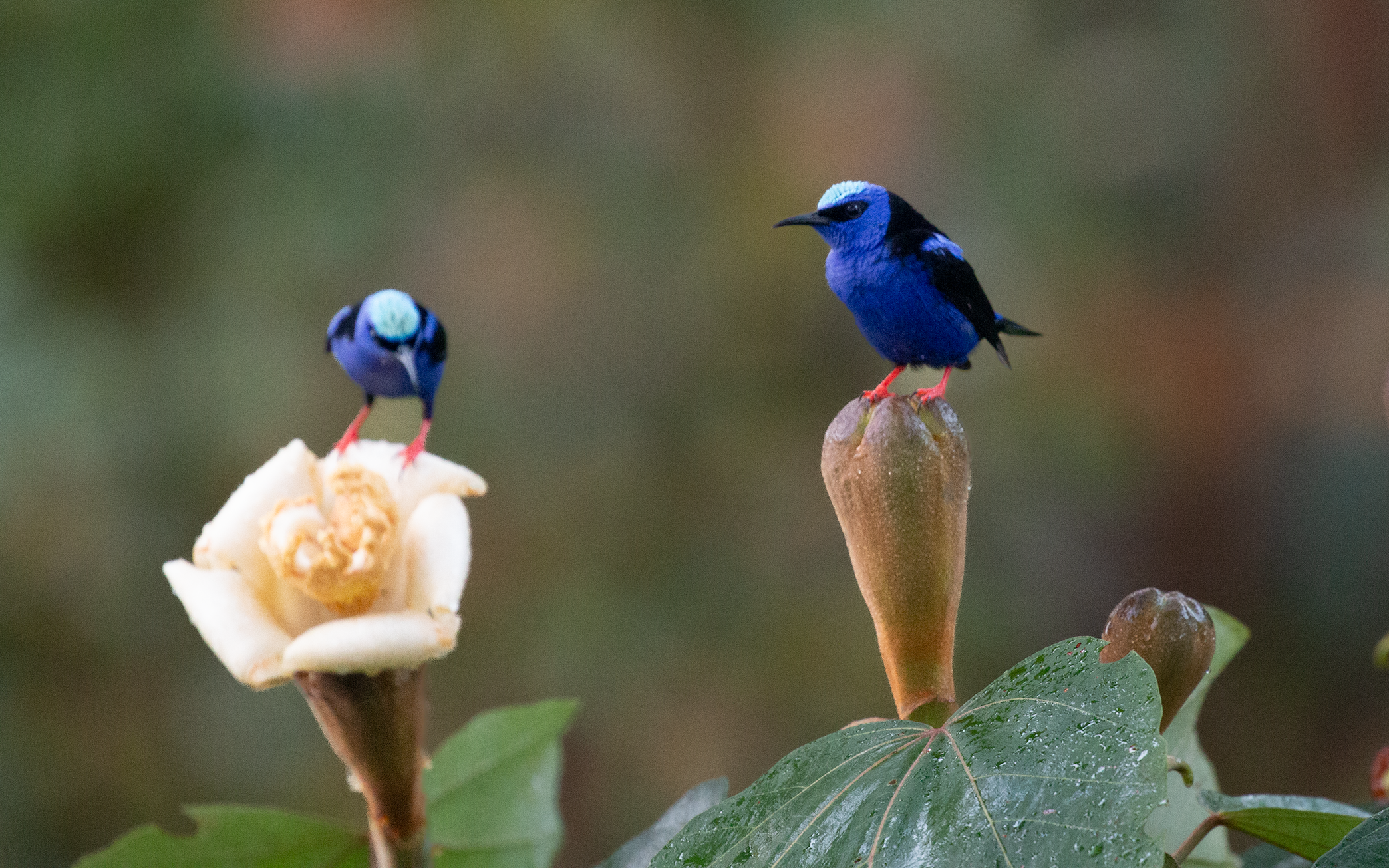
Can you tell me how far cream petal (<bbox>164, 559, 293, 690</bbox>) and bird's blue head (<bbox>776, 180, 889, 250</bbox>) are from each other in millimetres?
185

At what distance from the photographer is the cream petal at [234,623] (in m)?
0.32

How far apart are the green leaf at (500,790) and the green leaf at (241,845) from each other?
4cm

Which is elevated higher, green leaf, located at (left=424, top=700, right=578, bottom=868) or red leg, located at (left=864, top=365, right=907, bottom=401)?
red leg, located at (left=864, top=365, right=907, bottom=401)

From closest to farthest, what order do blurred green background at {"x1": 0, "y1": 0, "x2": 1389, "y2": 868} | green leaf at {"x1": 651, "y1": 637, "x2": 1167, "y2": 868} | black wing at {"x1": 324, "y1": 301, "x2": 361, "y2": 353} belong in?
1. green leaf at {"x1": 651, "y1": 637, "x2": 1167, "y2": 868}
2. black wing at {"x1": 324, "y1": 301, "x2": 361, "y2": 353}
3. blurred green background at {"x1": 0, "y1": 0, "x2": 1389, "y2": 868}

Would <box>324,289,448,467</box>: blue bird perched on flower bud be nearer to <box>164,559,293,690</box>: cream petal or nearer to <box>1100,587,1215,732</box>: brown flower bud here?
<box>164,559,293,690</box>: cream petal

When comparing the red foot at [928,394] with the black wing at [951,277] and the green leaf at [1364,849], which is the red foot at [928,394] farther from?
the green leaf at [1364,849]

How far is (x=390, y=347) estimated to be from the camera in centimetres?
43

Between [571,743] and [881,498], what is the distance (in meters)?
2.13

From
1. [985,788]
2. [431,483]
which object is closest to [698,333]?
[431,483]

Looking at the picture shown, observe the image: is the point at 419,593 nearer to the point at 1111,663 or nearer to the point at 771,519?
the point at 1111,663

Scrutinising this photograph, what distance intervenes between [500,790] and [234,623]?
0.50 feet

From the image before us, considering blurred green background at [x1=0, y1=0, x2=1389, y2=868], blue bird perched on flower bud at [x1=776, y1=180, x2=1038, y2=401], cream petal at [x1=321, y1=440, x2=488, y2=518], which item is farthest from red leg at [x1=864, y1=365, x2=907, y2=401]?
blurred green background at [x1=0, y1=0, x2=1389, y2=868]

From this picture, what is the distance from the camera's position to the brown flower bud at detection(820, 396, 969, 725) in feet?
1.03

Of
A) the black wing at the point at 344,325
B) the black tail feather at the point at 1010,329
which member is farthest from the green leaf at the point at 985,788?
the black wing at the point at 344,325
